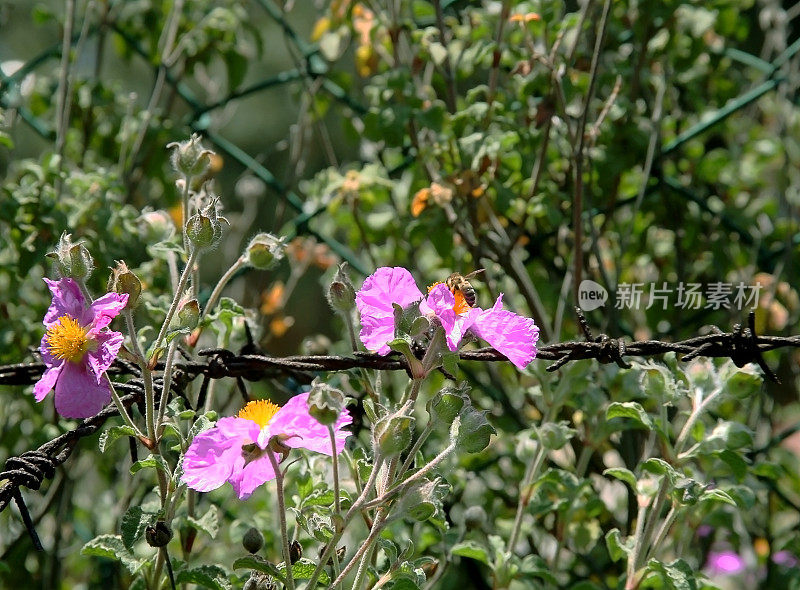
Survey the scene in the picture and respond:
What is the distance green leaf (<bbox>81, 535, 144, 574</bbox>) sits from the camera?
0.97m

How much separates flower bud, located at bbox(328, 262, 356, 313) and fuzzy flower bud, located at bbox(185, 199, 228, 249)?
0.43ft

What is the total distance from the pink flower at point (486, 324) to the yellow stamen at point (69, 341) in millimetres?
346

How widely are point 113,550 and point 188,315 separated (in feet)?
0.86

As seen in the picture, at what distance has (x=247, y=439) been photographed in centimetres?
85

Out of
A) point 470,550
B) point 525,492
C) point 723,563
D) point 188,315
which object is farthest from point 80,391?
point 723,563

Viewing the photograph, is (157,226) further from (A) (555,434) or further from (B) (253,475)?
(A) (555,434)

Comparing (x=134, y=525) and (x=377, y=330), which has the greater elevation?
(x=377, y=330)

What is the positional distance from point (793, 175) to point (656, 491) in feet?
4.02

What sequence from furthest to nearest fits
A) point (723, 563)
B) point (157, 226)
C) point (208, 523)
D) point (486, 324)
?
point (723, 563), point (157, 226), point (208, 523), point (486, 324)

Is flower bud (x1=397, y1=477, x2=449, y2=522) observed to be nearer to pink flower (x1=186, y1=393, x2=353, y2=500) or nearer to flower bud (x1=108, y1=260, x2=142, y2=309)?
pink flower (x1=186, y1=393, x2=353, y2=500)

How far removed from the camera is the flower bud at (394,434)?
0.80 metres

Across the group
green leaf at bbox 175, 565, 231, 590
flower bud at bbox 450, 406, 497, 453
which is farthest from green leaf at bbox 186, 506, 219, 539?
flower bud at bbox 450, 406, 497, 453

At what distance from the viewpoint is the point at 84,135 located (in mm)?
1812

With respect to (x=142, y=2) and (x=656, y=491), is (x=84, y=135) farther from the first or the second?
(x=656, y=491)
